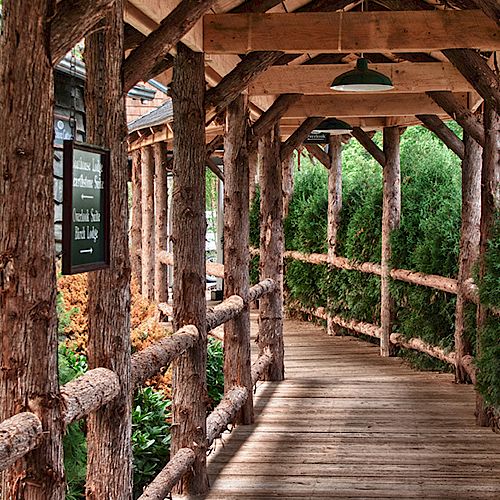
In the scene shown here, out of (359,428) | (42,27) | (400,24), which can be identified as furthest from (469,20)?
(42,27)

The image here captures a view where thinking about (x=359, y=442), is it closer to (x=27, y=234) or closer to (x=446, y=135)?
(x=446, y=135)

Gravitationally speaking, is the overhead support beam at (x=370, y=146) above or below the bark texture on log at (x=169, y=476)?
above

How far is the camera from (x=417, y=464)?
23.5 feet

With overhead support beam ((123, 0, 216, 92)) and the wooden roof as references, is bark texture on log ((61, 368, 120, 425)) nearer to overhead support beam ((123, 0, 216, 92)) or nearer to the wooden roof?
overhead support beam ((123, 0, 216, 92))

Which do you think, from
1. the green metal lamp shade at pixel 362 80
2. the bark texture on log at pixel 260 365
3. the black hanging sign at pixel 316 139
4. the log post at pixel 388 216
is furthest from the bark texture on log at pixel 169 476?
the black hanging sign at pixel 316 139

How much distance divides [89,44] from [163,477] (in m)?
2.51

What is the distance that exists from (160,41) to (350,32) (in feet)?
7.43

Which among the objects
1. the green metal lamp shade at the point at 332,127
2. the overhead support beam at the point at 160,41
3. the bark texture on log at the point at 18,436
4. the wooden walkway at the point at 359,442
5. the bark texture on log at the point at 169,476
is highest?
the green metal lamp shade at the point at 332,127

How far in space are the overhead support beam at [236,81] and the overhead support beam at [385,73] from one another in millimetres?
1631

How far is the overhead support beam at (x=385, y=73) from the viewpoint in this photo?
869 cm

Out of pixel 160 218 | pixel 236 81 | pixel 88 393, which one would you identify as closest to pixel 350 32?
pixel 236 81

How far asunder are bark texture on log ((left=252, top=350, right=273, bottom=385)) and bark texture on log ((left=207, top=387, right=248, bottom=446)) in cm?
98

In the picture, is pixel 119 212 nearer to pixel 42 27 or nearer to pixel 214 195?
pixel 42 27

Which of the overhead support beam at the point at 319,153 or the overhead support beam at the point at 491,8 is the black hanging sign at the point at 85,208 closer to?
the overhead support beam at the point at 491,8
